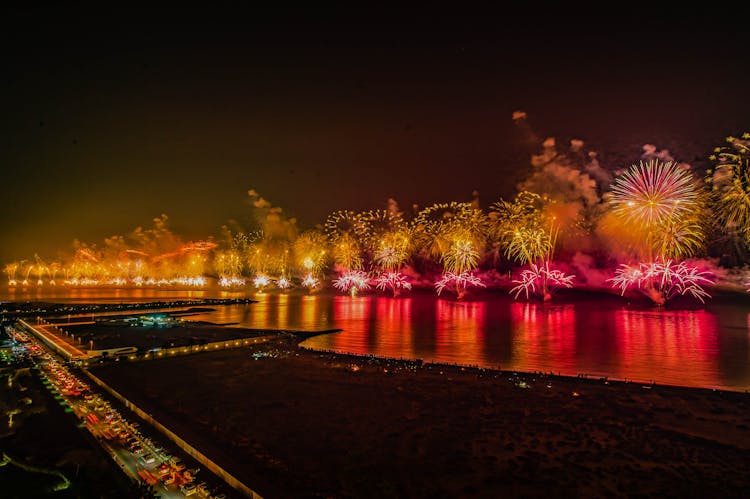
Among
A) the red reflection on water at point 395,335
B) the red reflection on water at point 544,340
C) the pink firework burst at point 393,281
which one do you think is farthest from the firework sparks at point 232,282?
Result: the red reflection on water at point 544,340

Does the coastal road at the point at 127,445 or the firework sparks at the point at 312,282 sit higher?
the firework sparks at the point at 312,282

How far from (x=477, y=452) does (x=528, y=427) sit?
167 cm

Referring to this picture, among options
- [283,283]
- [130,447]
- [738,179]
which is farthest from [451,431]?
[283,283]

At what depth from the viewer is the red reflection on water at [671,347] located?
13.8 m

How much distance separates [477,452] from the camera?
7820 millimetres

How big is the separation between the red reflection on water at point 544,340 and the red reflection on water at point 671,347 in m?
1.91

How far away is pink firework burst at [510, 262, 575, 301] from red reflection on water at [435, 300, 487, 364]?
16823 mm

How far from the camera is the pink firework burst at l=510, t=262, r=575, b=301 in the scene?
47875 mm

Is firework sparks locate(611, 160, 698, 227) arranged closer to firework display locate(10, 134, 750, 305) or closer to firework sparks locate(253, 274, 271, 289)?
firework display locate(10, 134, 750, 305)

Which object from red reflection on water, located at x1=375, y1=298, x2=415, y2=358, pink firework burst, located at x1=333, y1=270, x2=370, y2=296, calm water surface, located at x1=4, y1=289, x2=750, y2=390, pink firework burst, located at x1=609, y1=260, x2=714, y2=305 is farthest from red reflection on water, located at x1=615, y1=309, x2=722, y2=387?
pink firework burst, located at x1=333, y1=270, x2=370, y2=296

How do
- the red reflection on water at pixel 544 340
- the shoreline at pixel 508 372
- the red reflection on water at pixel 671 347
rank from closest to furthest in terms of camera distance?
1. the shoreline at pixel 508 372
2. the red reflection on water at pixel 671 347
3. the red reflection on water at pixel 544 340

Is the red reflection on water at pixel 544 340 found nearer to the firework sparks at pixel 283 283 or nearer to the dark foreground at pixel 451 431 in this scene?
the dark foreground at pixel 451 431

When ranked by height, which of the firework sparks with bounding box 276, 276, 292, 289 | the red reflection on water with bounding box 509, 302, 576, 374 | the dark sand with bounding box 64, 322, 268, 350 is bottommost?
the red reflection on water with bounding box 509, 302, 576, 374

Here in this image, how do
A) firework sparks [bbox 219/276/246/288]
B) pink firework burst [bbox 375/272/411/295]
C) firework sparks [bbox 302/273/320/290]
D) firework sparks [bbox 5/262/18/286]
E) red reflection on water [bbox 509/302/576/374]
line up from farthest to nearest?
firework sparks [bbox 5/262/18/286]
firework sparks [bbox 219/276/246/288]
firework sparks [bbox 302/273/320/290]
pink firework burst [bbox 375/272/411/295]
red reflection on water [bbox 509/302/576/374]
